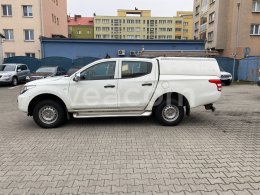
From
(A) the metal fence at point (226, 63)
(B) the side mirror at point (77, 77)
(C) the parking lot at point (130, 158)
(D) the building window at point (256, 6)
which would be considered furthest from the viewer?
(D) the building window at point (256, 6)

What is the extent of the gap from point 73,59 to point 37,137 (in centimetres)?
1947

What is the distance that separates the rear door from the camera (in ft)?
20.2

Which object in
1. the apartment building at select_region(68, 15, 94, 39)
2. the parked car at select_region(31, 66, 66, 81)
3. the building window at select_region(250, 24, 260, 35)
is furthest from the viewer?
the apartment building at select_region(68, 15, 94, 39)

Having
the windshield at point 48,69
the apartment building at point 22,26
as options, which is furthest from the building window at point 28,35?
the windshield at point 48,69

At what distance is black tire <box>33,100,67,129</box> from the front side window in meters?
1.06

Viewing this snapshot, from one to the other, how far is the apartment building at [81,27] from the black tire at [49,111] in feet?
245

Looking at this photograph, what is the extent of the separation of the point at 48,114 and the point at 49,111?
0.09 m

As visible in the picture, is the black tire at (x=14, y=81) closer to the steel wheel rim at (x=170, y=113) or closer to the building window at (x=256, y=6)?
the steel wheel rim at (x=170, y=113)

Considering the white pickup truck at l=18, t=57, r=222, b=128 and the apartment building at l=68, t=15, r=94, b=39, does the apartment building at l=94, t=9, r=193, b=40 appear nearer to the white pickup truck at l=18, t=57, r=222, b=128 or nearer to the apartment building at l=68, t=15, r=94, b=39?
the apartment building at l=68, t=15, r=94, b=39

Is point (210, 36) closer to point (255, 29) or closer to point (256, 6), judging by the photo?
point (255, 29)

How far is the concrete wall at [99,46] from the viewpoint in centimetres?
2497

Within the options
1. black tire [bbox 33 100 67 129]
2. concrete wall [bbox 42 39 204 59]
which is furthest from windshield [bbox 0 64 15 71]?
black tire [bbox 33 100 67 129]

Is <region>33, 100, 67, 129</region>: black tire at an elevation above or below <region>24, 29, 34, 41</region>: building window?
below

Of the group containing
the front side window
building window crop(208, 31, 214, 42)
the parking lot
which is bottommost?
the parking lot
